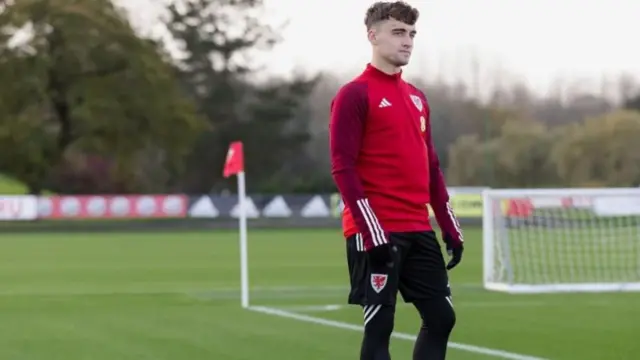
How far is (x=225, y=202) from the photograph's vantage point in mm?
47281

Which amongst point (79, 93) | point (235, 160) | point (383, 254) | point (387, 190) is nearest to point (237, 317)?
point (235, 160)

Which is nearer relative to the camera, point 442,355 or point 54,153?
point 442,355

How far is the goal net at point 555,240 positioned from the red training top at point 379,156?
32.6 ft

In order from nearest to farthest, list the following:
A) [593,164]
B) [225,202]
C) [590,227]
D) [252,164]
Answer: [590,227] → [225,202] → [593,164] → [252,164]

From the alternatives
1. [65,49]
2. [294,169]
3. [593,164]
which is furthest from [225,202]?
[294,169]

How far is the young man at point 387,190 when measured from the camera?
5.27m

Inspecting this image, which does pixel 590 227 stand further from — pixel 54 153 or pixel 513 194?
pixel 54 153

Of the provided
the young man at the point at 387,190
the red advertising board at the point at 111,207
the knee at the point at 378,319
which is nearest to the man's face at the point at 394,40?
the young man at the point at 387,190

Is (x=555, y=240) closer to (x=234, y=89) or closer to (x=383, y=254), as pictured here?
(x=383, y=254)

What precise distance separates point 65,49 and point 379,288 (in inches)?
2022

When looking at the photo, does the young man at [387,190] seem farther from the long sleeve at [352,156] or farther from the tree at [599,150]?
the tree at [599,150]

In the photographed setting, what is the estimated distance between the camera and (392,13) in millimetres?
5348

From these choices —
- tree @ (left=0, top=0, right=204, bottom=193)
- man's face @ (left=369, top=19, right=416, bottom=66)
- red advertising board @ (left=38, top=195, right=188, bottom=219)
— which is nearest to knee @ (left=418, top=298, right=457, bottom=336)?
man's face @ (left=369, top=19, right=416, bottom=66)

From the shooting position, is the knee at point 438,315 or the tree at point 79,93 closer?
the knee at point 438,315
